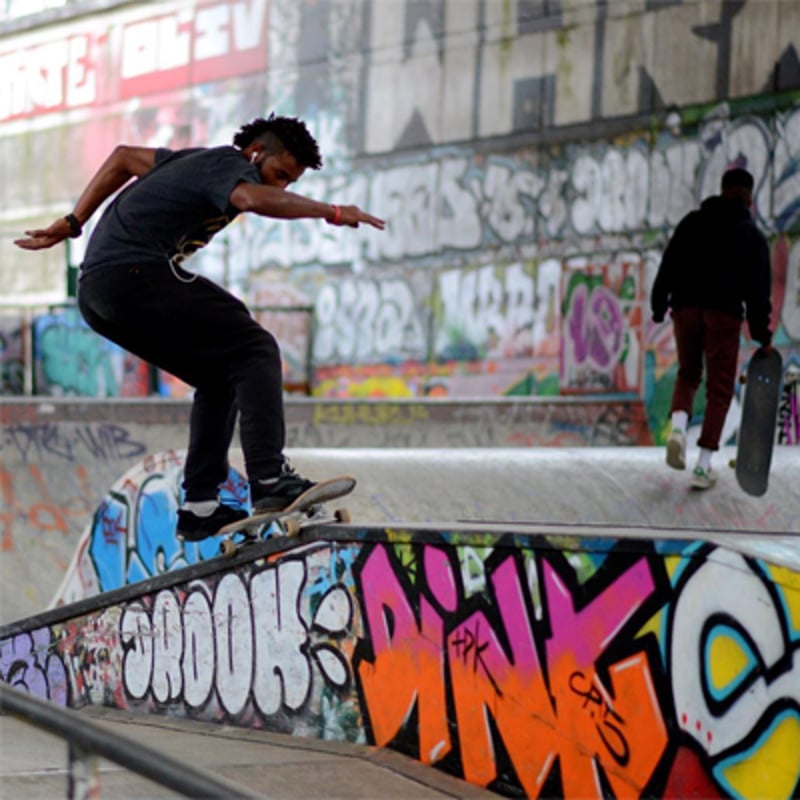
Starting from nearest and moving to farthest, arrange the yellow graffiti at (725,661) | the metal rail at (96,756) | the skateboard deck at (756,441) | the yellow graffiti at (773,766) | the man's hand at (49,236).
A: the metal rail at (96,756), the yellow graffiti at (773,766), the yellow graffiti at (725,661), the man's hand at (49,236), the skateboard deck at (756,441)

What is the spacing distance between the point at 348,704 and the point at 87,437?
10.5 m

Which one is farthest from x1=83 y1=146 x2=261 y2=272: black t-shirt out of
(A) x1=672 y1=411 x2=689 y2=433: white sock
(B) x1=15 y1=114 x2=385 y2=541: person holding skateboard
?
(A) x1=672 y1=411 x2=689 y2=433: white sock

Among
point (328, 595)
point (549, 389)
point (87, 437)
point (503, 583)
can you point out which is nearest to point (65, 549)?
point (87, 437)

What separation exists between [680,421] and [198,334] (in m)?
3.65

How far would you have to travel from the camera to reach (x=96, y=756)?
308cm

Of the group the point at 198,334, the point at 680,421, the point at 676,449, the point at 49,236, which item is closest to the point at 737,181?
the point at 680,421

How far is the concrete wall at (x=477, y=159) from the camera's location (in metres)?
16.8

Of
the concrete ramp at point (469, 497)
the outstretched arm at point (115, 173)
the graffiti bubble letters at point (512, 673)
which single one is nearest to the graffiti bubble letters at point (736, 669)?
the graffiti bubble letters at point (512, 673)

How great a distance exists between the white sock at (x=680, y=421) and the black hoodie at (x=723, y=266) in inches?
22.5

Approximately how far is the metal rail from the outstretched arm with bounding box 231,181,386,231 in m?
2.71

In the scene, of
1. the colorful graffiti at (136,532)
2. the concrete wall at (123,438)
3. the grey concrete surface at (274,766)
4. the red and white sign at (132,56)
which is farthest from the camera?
the red and white sign at (132,56)

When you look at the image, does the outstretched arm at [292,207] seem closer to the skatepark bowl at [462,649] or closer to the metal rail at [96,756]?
the skatepark bowl at [462,649]

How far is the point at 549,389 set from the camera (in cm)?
1834

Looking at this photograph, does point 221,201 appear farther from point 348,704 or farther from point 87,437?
point 87,437
